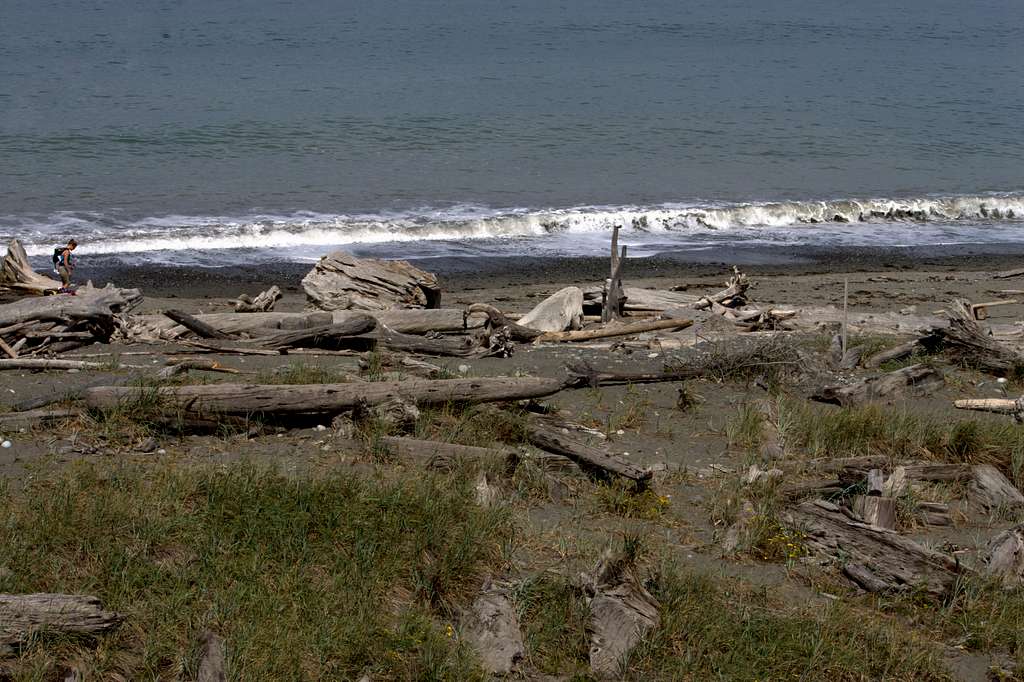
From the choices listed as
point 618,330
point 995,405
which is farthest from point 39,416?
point 995,405

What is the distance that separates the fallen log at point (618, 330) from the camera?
11.2m

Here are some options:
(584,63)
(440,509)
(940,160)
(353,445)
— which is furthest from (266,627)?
(584,63)

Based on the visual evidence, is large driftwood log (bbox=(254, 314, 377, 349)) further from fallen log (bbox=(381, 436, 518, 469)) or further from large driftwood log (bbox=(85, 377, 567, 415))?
fallen log (bbox=(381, 436, 518, 469))

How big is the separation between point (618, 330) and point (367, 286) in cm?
312

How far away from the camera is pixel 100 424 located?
7.20m

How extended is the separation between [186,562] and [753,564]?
10.5ft

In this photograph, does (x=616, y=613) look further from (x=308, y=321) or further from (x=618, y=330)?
(x=618, y=330)

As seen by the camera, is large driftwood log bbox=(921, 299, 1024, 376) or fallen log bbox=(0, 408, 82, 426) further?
large driftwood log bbox=(921, 299, 1024, 376)

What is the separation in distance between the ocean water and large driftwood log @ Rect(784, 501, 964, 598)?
14.0m

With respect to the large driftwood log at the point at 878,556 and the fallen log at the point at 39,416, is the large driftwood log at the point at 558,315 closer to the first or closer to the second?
the fallen log at the point at 39,416

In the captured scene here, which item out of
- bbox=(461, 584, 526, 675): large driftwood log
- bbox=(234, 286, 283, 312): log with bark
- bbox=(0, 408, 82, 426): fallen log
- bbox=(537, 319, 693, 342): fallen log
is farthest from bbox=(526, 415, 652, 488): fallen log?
bbox=(234, 286, 283, 312): log with bark

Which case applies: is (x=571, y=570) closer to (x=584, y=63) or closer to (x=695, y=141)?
(x=695, y=141)

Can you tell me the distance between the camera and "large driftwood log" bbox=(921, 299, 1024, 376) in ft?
32.6

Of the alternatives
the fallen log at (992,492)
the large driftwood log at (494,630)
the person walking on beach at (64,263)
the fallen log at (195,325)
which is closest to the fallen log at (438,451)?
the large driftwood log at (494,630)
